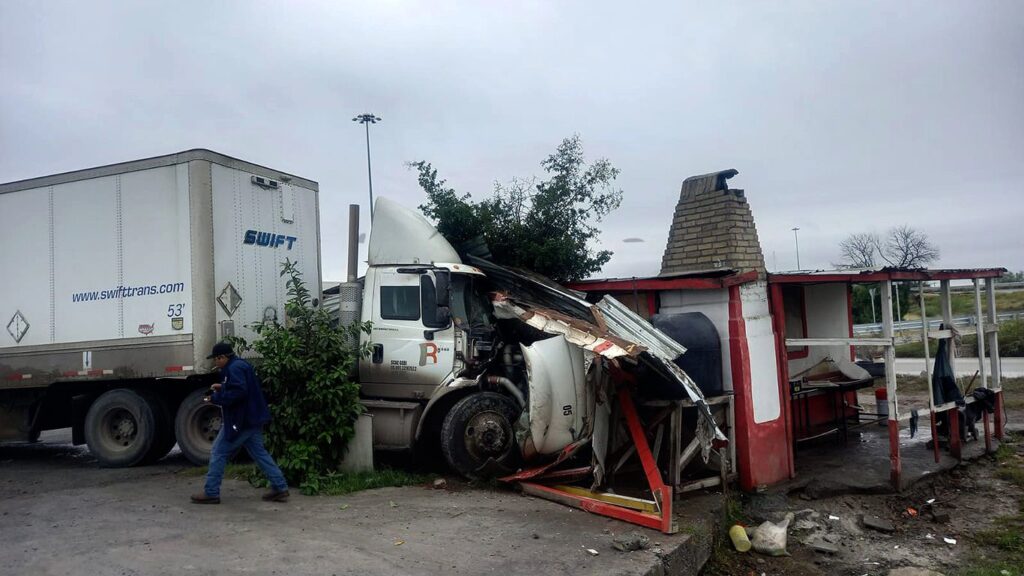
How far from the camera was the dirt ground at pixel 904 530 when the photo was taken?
263 inches

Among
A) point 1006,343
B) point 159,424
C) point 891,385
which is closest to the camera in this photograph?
point 891,385

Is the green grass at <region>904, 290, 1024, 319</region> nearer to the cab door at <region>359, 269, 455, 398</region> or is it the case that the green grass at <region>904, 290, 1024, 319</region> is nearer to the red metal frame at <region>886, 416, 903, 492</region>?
the red metal frame at <region>886, 416, 903, 492</region>

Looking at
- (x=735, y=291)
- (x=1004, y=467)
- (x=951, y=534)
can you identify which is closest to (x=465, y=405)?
(x=735, y=291)

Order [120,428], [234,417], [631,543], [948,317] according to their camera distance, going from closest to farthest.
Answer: [631,543]
[234,417]
[120,428]
[948,317]

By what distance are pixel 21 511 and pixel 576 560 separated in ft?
17.3

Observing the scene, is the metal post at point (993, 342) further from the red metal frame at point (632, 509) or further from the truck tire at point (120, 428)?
the truck tire at point (120, 428)

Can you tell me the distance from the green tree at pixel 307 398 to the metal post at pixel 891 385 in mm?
5934

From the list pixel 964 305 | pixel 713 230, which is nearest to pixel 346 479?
pixel 713 230

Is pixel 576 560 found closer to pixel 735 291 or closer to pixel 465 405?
pixel 465 405

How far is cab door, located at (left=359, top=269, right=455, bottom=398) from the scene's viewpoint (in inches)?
335

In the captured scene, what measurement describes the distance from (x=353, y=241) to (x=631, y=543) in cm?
548

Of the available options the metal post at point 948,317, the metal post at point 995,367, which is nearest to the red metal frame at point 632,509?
the metal post at point 948,317

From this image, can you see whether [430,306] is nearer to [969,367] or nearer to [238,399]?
[238,399]

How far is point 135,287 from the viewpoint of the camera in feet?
29.3
